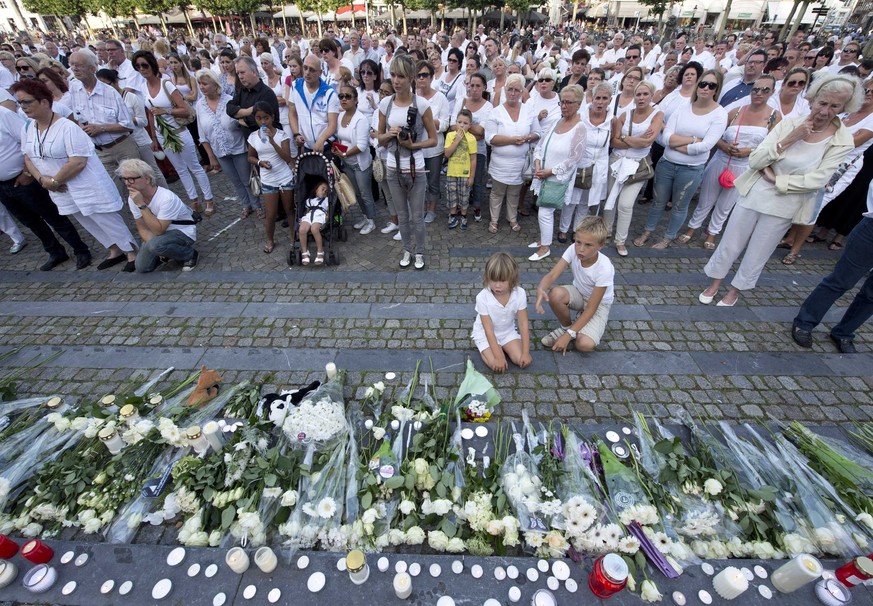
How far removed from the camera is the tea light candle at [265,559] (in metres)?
2.25

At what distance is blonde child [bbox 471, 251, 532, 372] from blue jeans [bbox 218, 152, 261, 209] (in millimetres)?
5118

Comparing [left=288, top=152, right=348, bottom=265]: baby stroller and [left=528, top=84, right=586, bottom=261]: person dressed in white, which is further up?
[left=528, top=84, right=586, bottom=261]: person dressed in white

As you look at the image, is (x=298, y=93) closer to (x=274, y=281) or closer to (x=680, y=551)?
(x=274, y=281)

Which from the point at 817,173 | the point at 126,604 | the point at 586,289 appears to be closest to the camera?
the point at 126,604

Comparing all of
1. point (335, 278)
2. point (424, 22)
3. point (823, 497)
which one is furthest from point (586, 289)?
point (424, 22)

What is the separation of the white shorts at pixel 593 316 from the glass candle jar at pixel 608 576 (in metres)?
2.33

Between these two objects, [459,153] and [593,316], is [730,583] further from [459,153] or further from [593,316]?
[459,153]

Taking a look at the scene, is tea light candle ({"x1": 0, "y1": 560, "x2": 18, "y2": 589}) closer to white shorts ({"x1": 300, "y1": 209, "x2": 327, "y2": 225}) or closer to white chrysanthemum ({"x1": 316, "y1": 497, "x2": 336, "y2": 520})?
white chrysanthemum ({"x1": 316, "y1": 497, "x2": 336, "y2": 520})

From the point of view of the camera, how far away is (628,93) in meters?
5.64

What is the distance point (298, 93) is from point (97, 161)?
2.78 meters

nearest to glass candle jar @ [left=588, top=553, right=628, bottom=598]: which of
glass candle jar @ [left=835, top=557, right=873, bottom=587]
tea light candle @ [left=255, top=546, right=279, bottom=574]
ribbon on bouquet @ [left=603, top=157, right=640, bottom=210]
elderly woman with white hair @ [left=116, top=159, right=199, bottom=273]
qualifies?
glass candle jar @ [left=835, top=557, right=873, bottom=587]

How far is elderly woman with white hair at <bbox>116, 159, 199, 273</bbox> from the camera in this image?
5.00 m

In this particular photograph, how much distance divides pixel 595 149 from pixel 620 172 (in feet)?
1.59

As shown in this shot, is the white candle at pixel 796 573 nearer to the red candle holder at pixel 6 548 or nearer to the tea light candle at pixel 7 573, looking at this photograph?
the tea light candle at pixel 7 573
